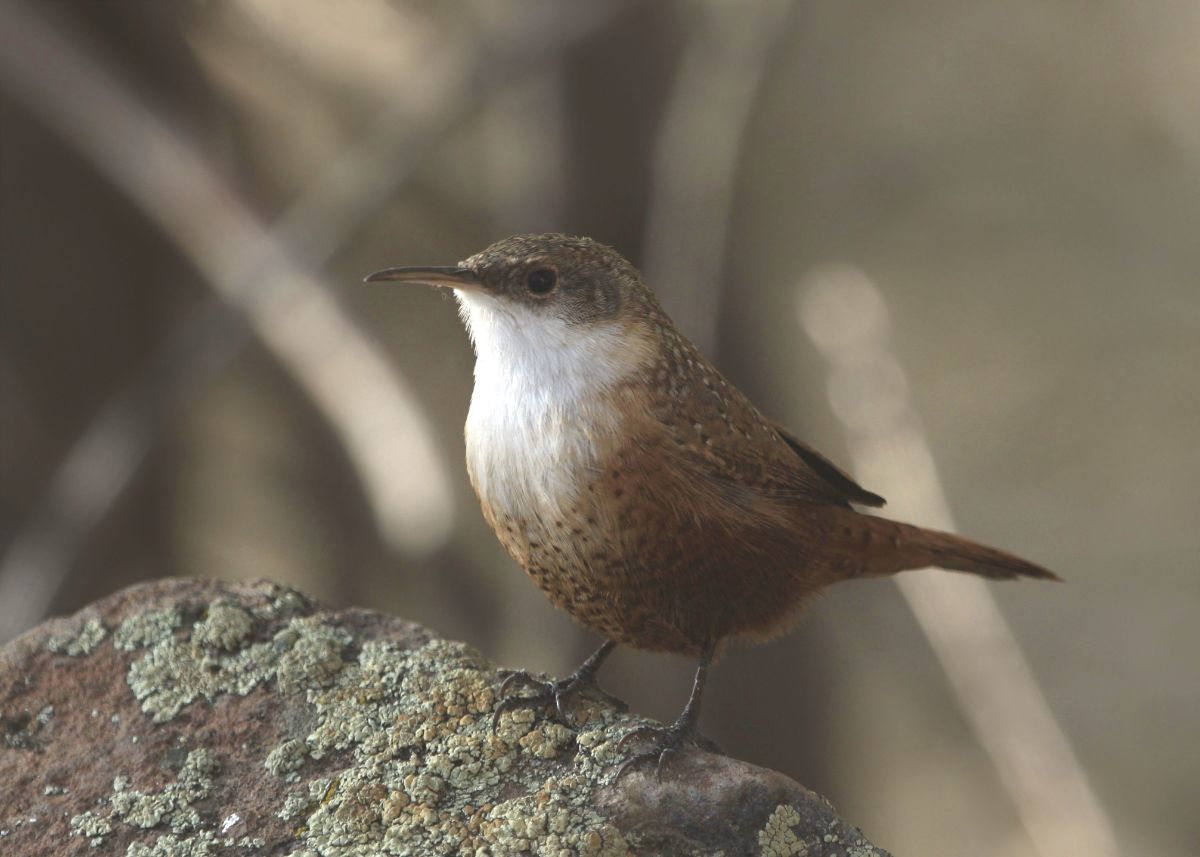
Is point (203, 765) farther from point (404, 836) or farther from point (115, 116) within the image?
point (115, 116)

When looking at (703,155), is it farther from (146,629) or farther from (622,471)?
(146,629)

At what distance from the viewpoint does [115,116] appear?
17.1ft

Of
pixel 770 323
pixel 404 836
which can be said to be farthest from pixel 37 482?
pixel 404 836

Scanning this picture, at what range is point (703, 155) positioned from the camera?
511 cm

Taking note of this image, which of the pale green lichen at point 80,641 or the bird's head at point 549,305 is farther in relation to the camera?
the pale green lichen at point 80,641

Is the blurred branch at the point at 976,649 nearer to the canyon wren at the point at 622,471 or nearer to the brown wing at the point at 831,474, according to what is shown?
the brown wing at the point at 831,474

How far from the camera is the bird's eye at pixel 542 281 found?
99.6 inches

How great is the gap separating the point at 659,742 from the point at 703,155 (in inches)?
126

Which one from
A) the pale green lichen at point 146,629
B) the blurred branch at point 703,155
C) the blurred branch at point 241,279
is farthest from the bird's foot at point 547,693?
the blurred branch at point 241,279

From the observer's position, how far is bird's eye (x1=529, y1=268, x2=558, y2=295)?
8.30ft

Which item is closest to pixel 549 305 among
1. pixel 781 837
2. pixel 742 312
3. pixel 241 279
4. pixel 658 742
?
pixel 658 742

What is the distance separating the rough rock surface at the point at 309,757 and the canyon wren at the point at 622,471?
0.13 m

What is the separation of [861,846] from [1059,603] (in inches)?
169

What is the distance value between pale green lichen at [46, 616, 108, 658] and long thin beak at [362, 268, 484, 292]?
0.97 meters
